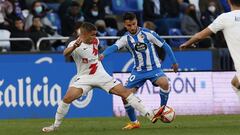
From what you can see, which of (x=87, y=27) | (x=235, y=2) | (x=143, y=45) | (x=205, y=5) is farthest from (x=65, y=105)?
(x=205, y=5)

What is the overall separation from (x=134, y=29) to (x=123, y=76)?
5.30 metres

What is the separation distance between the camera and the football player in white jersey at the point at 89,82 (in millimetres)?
16016

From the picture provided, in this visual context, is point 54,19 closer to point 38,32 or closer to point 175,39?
point 38,32

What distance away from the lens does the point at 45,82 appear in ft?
71.2


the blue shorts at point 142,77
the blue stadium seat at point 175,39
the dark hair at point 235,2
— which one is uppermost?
the dark hair at point 235,2

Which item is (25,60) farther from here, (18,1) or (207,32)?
(207,32)

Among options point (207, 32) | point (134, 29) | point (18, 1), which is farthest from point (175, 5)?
point (207, 32)

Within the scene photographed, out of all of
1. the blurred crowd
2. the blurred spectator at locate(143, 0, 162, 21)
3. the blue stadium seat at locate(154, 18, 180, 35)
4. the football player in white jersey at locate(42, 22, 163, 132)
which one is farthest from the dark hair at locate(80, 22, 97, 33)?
the blurred spectator at locate(143, 0, 162, 21)

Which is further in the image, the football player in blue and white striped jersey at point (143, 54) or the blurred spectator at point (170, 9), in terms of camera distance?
the blurred spectator at point (170, 9)

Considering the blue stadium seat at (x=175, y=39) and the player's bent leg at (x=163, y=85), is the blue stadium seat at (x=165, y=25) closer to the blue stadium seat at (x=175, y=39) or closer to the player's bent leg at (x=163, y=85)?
the blue stadium seat at (x=175, y=39)

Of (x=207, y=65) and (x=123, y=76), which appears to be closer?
(x=123, y=76)

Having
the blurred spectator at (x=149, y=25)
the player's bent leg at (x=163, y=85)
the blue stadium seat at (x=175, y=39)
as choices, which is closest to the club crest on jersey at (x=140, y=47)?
the player's bent leg at (x=163, y=85)

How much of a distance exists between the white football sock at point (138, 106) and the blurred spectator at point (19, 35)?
8.06 m

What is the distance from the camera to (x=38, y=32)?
24391 millimetres
